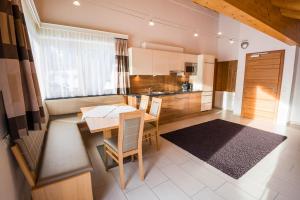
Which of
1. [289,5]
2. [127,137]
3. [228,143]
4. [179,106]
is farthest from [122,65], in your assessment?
[289,5]

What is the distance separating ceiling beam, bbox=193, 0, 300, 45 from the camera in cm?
154

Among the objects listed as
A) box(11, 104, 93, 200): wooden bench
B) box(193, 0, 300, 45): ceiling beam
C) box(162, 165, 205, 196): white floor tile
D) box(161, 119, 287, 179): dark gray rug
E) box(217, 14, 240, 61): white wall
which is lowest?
box(162, 165, 205, 196): white floor tile

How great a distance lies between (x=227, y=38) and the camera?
567 cm

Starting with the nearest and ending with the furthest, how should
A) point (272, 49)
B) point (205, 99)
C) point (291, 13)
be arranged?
point (291, 13) → point (272, 49) → point (205, 99)

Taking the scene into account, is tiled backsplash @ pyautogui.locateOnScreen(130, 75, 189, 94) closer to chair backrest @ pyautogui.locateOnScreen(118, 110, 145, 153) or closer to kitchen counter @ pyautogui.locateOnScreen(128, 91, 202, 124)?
kitchen counter @ pyautogui.locateOnScreen(128, 91, 202, 124)

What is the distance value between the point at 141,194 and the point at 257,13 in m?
2.71

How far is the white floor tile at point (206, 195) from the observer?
66.5 inches

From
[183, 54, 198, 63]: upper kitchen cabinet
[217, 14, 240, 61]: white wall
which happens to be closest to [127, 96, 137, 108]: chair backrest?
[183, 54, 198, 63]: upper kitchen cabinet

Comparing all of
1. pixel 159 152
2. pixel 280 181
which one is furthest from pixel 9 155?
pixel 280 181

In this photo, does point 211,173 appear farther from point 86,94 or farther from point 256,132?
point 86,94

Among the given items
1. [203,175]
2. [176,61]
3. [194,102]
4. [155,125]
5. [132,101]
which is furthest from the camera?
[194,102]

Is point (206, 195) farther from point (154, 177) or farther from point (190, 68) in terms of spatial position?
point (190, 68)

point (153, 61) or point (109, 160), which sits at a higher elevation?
point (153, 61)

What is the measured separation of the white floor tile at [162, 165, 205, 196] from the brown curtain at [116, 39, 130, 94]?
2412 mm
